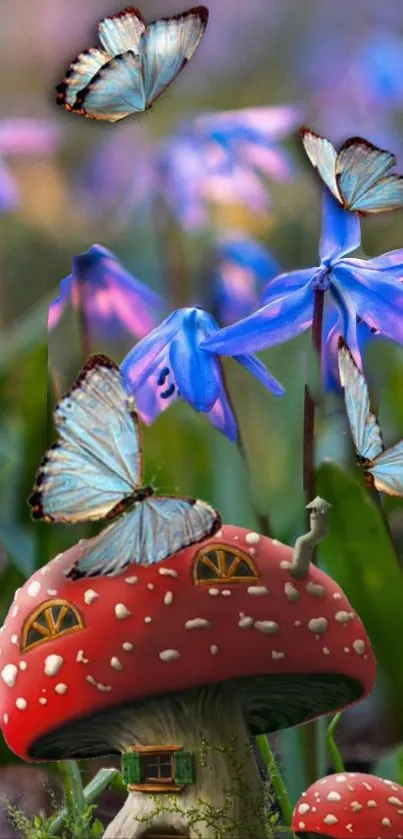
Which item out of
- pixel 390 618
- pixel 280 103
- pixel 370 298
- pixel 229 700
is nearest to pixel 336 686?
pixel 229 700

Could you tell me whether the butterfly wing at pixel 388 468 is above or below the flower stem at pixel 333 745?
above

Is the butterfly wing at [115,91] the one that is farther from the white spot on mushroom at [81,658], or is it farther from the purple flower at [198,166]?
the white spot on mushroom at [81,658]

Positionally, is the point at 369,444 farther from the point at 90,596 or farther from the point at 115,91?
the point at 115,91

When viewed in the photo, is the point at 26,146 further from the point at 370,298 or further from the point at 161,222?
the point at 370,298

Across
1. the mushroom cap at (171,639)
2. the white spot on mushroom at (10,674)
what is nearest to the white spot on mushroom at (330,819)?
the mushroom cap at (171,639)

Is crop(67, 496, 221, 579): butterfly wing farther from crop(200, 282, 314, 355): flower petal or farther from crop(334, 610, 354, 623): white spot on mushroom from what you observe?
crop(200, 282, 314, 355): flower petal

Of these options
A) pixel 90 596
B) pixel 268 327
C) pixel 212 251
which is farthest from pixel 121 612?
pixel 212 251

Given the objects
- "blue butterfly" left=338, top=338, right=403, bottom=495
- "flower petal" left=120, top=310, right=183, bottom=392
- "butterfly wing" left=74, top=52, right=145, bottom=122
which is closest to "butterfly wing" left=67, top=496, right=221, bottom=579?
"blue butterfly" left=338, top=338, right=403, bottom=495

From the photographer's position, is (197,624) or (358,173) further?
(358,173)
